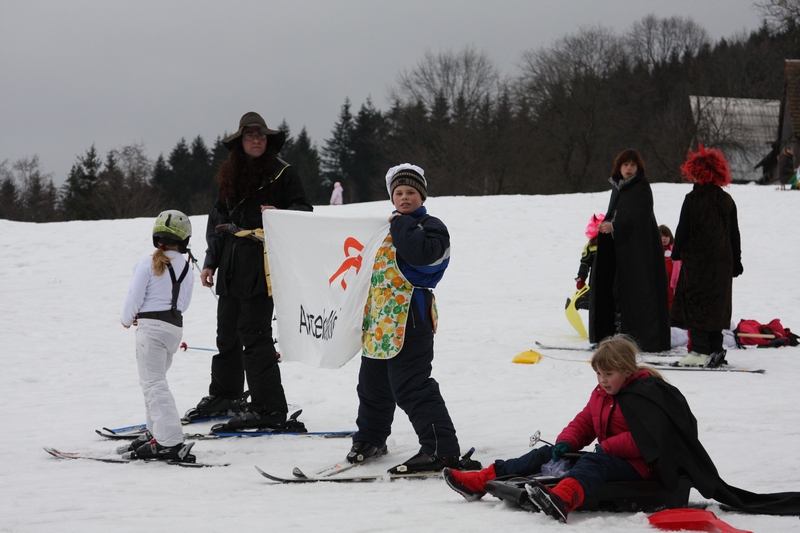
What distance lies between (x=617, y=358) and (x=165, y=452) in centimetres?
297

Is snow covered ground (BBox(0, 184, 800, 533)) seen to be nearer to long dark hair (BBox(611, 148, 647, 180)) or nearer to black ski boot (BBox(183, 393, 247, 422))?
black ski boot (BBox(183, 393, 247, 422))

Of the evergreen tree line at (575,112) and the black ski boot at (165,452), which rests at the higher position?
the evergreen tree line at (575,112)

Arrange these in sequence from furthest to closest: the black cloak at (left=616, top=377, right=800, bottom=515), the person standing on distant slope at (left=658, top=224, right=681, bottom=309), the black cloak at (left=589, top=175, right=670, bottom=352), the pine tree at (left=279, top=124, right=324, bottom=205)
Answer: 1. the pine tree at (left=279, top=124, right=324, bottom=205)
2. the person standing on distant slope at (left=658, top=224, right=681, bottom=309)
3. the black cloak at (left=589, top=175, right=670, bottom=352)
4. the black cloak at (left=616, top=377, right=800, bottom=515)

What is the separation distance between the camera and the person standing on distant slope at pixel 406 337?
4660 millimetres

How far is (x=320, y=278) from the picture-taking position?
5410 mm

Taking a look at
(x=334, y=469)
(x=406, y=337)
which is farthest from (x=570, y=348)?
(x=334, y=469)

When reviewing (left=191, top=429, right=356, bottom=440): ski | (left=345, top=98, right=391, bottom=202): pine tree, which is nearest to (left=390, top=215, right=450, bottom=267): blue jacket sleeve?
(left=191, top=429, right=356, bottom=440): ski

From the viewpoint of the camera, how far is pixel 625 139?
52656 millimetres

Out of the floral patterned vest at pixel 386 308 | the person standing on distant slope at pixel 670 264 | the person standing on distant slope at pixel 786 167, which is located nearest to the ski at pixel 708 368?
the person standing on distant slope at pixel 670 264

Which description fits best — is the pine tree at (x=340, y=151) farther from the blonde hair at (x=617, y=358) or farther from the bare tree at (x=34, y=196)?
the blonde hair at (x=617, y=358)

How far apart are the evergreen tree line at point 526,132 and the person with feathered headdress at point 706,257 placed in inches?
1588

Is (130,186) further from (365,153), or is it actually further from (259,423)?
(259,423)

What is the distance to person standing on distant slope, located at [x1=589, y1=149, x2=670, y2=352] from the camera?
27.4 ft

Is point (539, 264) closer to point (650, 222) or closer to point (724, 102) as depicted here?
point (650, 222)
